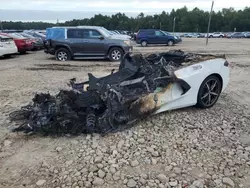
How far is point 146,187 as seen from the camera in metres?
3.48

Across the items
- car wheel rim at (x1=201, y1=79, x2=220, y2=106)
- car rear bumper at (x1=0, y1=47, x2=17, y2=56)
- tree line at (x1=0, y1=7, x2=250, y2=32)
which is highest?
tree line at (x1=0, y1=7, x2=250, y2=32)

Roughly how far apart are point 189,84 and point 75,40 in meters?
10.5

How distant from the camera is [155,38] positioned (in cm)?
2691

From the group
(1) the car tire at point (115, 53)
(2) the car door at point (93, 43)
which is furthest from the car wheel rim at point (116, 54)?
(2) the car door at point (93, 43)

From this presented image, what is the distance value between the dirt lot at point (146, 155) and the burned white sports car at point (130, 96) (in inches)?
8.4

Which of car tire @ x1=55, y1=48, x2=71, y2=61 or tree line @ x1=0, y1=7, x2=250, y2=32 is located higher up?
tree line @ x1=0, y1=7, x2=250, y2=32

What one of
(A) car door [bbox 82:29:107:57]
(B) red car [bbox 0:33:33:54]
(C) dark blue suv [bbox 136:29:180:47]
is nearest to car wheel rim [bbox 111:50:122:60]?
(A) car door [bbox 82:29:107:57]

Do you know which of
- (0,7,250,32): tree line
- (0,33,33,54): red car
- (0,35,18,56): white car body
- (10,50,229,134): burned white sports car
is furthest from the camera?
(0,7,250,32): tree line

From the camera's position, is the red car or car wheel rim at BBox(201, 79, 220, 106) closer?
car wheel rim at BBox(201, 79, 220, 106)

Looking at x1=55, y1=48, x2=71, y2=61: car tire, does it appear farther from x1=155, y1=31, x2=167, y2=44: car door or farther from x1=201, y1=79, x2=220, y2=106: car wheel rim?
x1=155, y1=31, x2=167, y2=44: car door

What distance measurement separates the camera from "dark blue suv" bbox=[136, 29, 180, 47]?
87.9ft

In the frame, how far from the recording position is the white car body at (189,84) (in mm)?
5312

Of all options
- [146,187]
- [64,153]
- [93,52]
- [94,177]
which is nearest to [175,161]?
[146,187]

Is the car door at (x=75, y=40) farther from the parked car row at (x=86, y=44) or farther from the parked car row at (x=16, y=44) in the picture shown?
the parked car row at (x=16, y=44)
